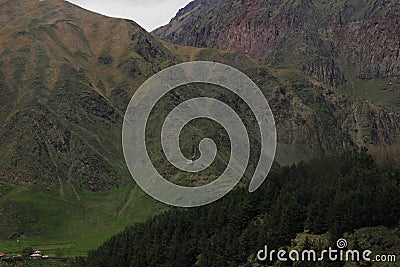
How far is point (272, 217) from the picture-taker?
296 feet

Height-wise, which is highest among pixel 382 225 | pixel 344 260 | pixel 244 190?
pixel 244 190

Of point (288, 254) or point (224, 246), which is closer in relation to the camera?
point (288, 254)

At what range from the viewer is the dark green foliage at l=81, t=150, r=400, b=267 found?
271ft

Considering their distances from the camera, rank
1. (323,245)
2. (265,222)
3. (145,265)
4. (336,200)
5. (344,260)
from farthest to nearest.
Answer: (145,265) < (265,222) < (336,200) < (323,245) < (344,260)

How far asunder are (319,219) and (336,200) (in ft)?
11.5

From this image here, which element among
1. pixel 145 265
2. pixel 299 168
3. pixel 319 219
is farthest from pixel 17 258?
pixel 319 219

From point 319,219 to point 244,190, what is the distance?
2727cm

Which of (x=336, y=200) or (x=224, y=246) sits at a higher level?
(x=336, y=200)

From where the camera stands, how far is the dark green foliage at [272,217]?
8250 cm

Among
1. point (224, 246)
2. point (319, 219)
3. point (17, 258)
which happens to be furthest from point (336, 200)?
point (17, 258)

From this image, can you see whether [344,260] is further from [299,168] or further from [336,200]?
[299,168]

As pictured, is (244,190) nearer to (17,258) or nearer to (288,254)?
(288,254)

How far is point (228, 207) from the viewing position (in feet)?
340

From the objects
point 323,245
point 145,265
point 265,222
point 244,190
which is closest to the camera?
point 323,245
